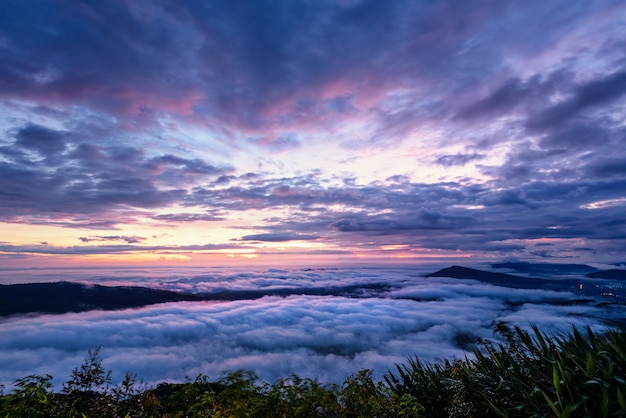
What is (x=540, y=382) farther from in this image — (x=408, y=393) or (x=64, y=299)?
(x=64, y=299)

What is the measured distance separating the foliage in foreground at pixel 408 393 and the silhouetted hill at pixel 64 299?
629ft

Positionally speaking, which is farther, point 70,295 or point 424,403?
point 70,295

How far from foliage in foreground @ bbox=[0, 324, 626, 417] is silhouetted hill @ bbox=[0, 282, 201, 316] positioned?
192m

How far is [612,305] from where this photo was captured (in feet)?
542

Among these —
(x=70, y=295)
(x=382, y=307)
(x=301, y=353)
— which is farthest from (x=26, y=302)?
(x=382, y=307)

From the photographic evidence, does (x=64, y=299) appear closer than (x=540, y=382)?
No

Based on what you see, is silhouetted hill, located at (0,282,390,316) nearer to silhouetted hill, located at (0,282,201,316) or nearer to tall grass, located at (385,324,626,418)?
silhouetted hill, located at (0,282,201,316)

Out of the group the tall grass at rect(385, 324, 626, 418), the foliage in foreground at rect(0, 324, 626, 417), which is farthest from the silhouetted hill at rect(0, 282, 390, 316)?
the tall grass at rect(385, 324, 626, 418)

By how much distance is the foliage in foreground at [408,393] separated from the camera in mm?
5215

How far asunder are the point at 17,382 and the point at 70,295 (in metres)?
223

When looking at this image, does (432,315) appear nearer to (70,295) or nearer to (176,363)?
(176,363)

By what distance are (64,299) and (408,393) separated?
21951cm

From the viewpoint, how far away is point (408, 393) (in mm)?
6730

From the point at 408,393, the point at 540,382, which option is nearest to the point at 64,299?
the point at 408,393
